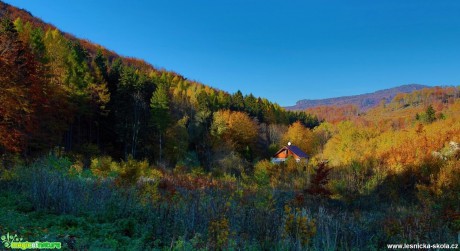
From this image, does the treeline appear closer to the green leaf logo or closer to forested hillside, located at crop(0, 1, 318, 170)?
forested hillside, located at crop(0, 1, 318, 170)

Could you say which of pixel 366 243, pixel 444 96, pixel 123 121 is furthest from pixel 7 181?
pixel 444 96

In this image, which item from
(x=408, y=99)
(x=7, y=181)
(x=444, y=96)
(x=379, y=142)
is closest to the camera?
(x=7, y=181)

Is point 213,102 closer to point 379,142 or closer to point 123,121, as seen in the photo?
point 123,121

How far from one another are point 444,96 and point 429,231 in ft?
603

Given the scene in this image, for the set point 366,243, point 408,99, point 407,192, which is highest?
point 408,99

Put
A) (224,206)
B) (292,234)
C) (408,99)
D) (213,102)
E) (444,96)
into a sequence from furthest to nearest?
1. (408,99)
2. (444,96)
3. (213,102)
4. (224,206)
5. (292,234)

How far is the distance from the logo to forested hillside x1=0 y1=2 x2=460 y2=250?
0.18m

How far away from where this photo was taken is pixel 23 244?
12.9 feet

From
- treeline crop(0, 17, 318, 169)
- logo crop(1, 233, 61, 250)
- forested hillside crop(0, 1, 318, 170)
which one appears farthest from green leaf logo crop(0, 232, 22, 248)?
forested hillside crop(0, 1, 318, 170)

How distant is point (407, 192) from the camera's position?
54.8ft

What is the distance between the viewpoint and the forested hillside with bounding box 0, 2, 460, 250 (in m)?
5.27

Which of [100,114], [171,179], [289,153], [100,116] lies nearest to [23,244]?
[171,179]

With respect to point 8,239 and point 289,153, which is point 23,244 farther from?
point 289,153

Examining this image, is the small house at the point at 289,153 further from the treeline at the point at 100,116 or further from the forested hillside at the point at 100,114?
the forested hillside at the point at 100,114
